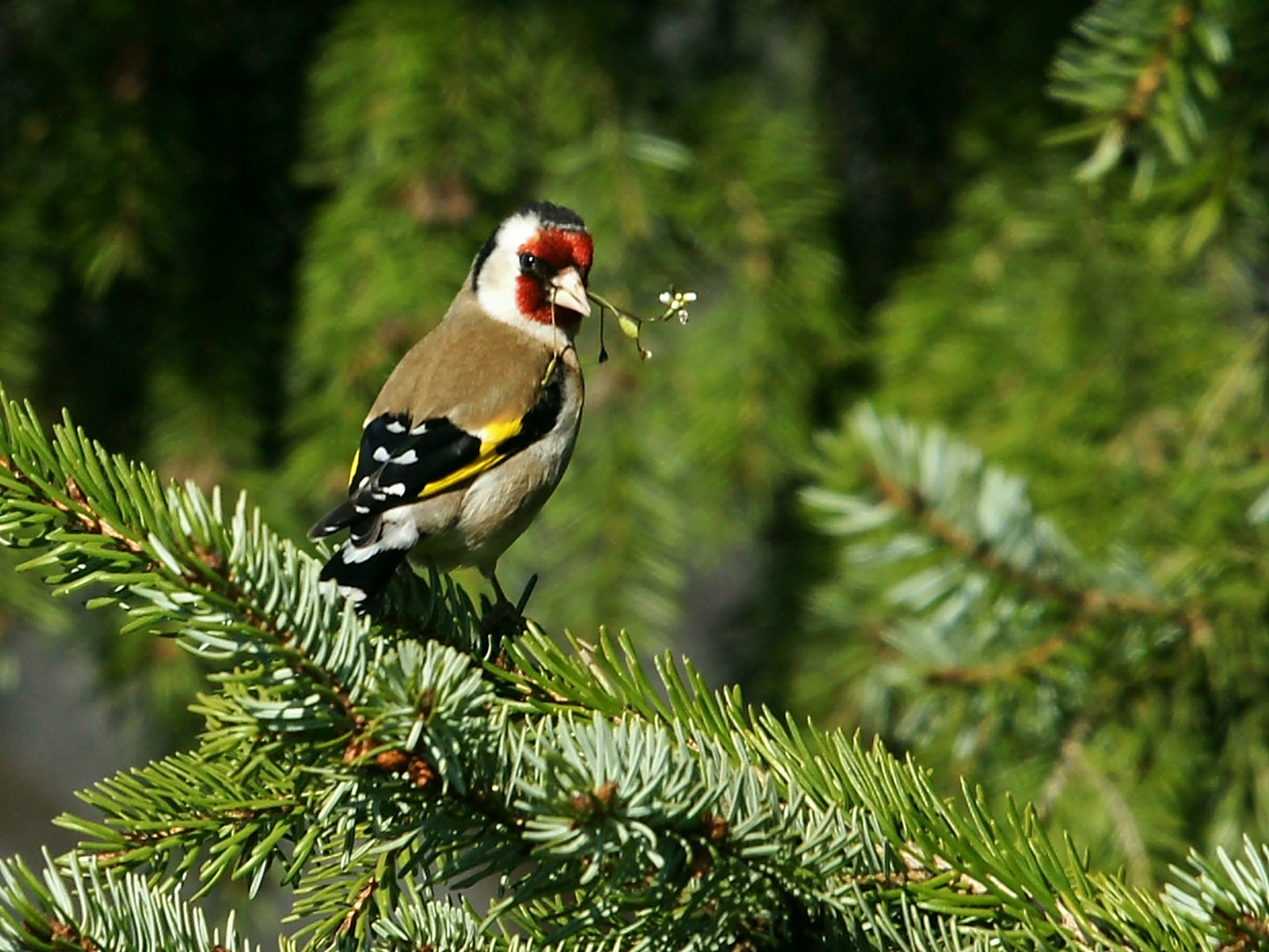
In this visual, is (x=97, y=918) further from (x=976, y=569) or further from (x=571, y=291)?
(x=571, y=291)

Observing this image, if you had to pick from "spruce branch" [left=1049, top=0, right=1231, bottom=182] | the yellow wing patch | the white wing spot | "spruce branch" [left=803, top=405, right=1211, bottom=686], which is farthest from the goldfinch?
"spruce branch" [left=1049, top=0, right=1231, bottom=182]

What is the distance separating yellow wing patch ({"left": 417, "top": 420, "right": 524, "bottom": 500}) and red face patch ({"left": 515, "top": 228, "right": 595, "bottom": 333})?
253 millimetres

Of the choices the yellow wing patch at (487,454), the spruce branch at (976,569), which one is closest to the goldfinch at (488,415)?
the yellow wing patch at (487,454)

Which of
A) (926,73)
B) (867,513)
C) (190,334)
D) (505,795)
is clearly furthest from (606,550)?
(505,795)

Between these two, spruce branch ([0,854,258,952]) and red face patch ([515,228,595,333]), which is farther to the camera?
red face patch ([515,228,595,333])

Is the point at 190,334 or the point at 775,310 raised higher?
the point at 775,310

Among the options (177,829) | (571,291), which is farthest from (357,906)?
(571,291)

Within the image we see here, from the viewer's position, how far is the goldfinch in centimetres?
160

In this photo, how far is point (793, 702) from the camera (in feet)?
7.56

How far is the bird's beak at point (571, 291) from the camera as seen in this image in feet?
6.14

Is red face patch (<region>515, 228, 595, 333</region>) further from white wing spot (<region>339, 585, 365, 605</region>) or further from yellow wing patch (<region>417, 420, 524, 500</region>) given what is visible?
white wing spot (<region>339, 585, 365, 605</region>)

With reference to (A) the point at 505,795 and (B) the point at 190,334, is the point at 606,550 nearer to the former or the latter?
(B) the point at 190,334

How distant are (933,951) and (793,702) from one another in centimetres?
144

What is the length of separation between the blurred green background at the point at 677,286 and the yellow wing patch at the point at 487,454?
0.28 m
